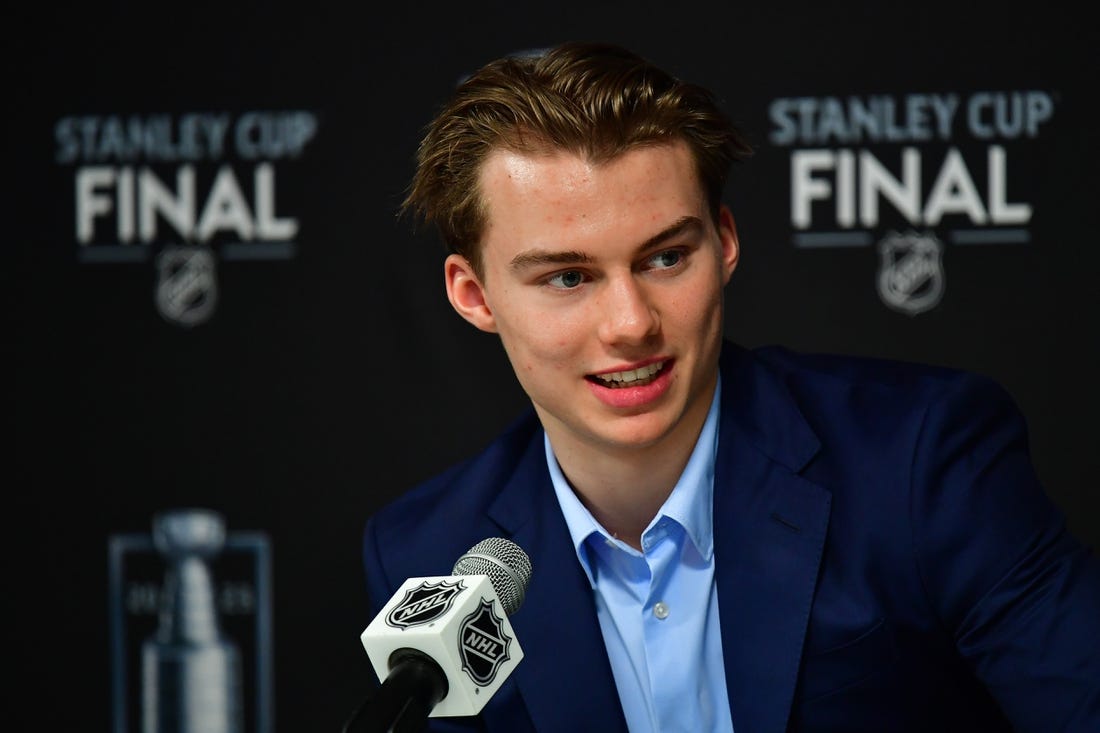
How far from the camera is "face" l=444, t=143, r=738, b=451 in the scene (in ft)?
5.76

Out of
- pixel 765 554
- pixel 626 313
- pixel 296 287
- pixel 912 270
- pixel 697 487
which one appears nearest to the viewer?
pixel 626 313

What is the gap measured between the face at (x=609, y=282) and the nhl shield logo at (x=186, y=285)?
1.15 metres

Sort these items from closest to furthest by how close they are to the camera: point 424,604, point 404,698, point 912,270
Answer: point 404,698 < point 424,604 < point 912,270

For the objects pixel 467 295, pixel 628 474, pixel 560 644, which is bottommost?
pixel 560 644

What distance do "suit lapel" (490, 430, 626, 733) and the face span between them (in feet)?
0.68

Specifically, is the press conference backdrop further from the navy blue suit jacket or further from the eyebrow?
the eyebrow

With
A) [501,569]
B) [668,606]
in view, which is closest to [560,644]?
[668,606]

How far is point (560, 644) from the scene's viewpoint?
1922 millimetres

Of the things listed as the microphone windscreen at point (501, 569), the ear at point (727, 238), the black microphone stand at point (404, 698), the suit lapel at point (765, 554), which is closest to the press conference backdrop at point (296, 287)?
the ear at point (727, 238)

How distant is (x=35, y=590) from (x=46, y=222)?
772 mm

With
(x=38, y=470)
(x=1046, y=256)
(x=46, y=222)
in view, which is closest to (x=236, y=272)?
(x=46, y=222)

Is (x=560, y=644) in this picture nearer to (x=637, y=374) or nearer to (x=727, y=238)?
(x=637, y=374)

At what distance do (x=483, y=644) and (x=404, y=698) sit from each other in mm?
144

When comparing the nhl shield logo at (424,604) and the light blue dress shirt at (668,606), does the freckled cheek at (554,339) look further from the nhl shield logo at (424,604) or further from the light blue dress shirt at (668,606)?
the nhl shield logo at (424,604)
